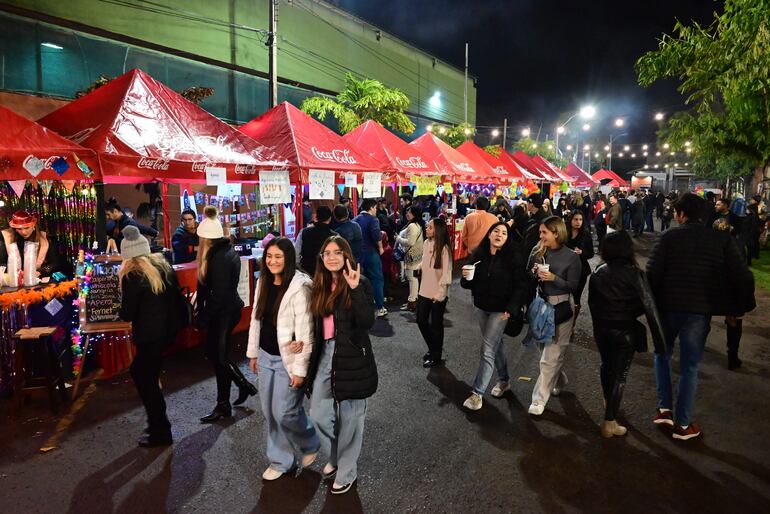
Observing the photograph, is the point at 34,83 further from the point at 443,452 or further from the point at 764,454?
the point at 764,454

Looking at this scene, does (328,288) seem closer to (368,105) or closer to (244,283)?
(244,283)

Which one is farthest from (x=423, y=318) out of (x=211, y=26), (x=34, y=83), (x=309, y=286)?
(x=211, y=26)

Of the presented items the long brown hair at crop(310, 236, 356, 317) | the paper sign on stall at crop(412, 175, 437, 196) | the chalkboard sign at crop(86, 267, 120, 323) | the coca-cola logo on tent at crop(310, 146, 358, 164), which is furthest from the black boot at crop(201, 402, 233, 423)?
the paper sign on stall at crop(412, 175, 437, 196)

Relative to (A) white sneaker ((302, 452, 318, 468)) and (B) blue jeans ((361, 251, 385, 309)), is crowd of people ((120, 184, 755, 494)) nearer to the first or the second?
(A) white sneaker ((302, 452, 318, 468))

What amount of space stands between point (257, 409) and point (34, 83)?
12515mm

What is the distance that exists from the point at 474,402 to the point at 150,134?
5.26 meters

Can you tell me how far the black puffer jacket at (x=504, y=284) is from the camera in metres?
4.73

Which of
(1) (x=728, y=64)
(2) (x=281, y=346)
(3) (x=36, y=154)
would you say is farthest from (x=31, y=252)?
(1) (x=728, y=64)

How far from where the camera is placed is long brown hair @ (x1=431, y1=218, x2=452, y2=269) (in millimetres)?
5898

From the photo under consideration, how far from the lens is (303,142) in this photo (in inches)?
351

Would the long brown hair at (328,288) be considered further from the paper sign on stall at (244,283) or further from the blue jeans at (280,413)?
the paper sign on stall at (244,283)

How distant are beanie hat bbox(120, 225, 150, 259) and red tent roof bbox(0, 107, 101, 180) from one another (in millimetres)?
2138

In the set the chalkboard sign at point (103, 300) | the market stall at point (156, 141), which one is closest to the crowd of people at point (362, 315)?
the chalkboard sign at point (103, 300)

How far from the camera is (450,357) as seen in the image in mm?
6570
